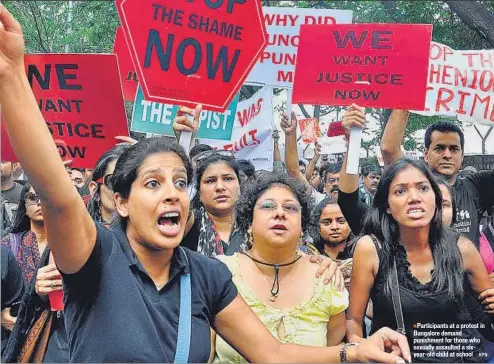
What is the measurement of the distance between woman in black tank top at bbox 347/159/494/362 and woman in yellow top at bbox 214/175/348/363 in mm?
156

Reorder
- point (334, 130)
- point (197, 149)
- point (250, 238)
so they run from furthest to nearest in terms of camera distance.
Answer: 1. point (334, 130)
2. point (197, 149)
3. point (250, 238)

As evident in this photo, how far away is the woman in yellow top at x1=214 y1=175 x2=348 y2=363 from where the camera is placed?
10.3 ft

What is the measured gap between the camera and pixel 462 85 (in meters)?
5.73

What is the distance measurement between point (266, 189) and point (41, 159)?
5.68 feet

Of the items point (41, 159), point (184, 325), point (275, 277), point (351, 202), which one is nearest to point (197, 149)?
point (351, 202)

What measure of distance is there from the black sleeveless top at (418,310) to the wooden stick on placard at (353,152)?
2.40ft

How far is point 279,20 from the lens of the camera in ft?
21.1

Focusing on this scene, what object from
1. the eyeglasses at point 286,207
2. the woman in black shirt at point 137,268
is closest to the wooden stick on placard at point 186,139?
the eyeglasses at point 286,207

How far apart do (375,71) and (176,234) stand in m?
2.65

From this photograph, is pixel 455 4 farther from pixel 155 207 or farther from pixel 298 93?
pixel 155 207

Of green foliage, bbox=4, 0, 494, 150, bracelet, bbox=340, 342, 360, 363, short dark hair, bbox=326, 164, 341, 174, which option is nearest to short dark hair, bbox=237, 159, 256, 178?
short dark hair, bbox=326, 164, 341, 174

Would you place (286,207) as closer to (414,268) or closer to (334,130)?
(414,268)

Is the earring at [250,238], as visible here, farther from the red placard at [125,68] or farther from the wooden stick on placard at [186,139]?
the red placard at [125,68]

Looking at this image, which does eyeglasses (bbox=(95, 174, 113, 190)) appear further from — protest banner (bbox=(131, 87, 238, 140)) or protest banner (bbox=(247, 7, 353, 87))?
protest banner (bbox=(247, 7, 353, 87))
